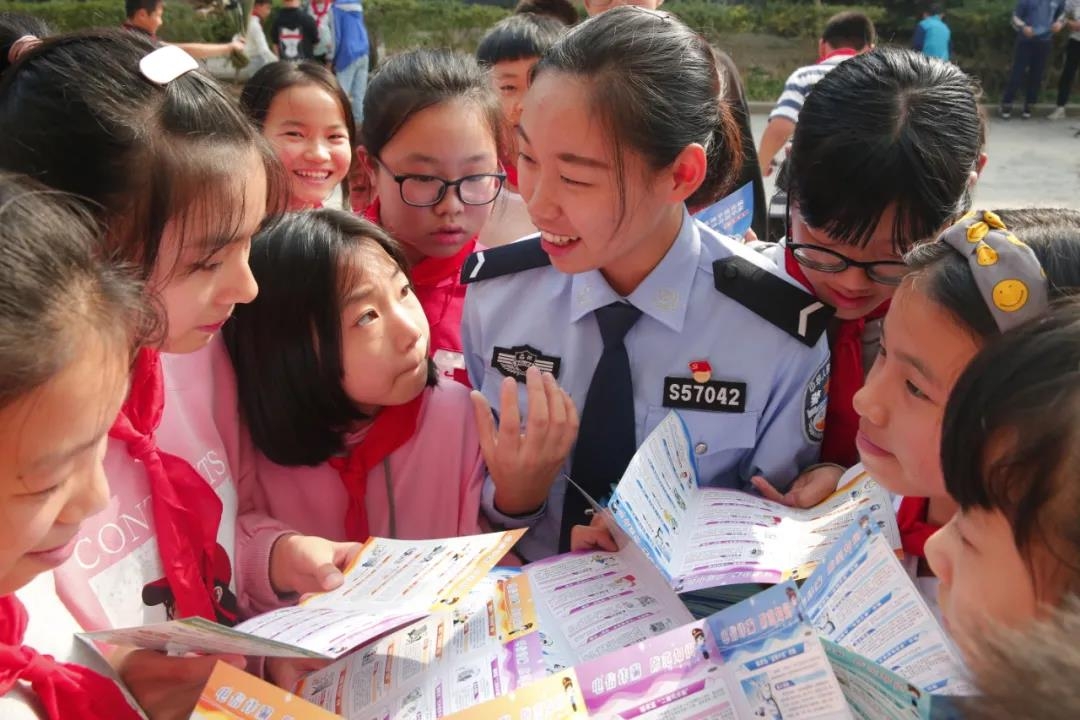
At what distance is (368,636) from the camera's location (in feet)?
3.27

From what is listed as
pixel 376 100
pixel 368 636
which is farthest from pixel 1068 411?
pixel 376 100

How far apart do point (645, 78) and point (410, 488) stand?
0.78 meters

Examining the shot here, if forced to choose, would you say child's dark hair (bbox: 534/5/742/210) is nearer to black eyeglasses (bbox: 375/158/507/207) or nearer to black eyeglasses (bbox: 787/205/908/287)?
black eyeglasses (bbox: 787/205/908/287)

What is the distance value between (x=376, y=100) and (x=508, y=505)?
1.03 m

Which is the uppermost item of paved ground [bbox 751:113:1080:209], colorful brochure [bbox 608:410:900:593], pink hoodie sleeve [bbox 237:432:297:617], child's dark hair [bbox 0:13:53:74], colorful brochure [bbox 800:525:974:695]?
child's dark hair [bbox 0:13:53:74]

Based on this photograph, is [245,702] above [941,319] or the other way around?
the other way around

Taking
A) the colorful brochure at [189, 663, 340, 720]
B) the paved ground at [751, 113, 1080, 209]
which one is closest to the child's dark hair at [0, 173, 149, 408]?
the colorful brochure at [189, 663, 340, 720]

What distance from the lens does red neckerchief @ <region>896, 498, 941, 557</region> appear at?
1.23 m

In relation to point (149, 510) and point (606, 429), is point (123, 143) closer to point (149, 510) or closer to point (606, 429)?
point (149, 510)

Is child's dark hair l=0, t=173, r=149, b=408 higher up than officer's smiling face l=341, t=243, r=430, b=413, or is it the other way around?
child's dark hair l=0, t=173, r=149, b=408

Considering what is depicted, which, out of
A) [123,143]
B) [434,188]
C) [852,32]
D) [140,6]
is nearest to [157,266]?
[123,143]

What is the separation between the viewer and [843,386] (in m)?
1.63

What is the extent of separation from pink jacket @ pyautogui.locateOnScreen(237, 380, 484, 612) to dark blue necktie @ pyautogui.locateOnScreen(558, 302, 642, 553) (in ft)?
0.55

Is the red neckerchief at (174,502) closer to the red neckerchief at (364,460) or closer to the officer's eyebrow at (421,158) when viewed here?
the red neckerchief at (364,460)
